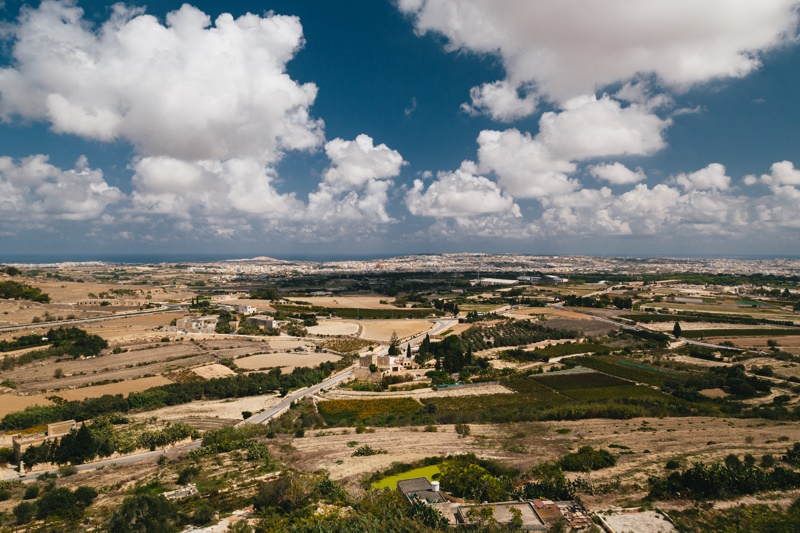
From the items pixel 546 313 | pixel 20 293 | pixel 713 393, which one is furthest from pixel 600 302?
pixel 20 293

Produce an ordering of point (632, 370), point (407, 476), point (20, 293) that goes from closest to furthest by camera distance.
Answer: point (407, 476) < point (632, 370) < point (20, 293)

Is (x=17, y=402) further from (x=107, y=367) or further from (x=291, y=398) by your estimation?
(x=291, y=398)

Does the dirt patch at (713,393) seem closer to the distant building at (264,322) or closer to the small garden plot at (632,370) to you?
the small garden plot at (632,370)

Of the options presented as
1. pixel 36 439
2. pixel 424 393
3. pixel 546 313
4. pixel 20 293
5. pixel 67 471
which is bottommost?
pixel 424 393

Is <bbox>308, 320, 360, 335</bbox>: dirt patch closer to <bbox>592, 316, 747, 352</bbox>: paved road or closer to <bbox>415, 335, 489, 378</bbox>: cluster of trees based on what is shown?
<bbox>415, 335, 489, 378</bbox>: cluster of trees

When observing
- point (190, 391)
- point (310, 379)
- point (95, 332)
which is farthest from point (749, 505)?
point (95, 332)

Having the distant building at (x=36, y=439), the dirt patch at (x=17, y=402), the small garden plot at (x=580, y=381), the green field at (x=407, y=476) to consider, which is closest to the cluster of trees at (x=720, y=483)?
the green field at (x=407, y=476)
